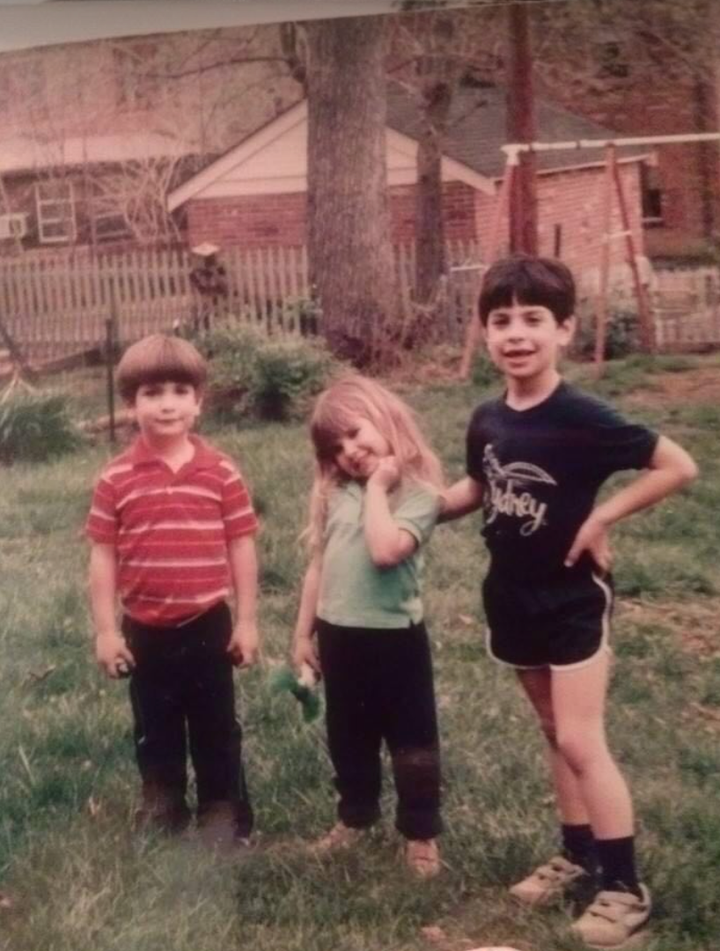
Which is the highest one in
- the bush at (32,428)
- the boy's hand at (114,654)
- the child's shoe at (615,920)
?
the bush at (32,428)

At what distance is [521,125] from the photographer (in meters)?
1.05

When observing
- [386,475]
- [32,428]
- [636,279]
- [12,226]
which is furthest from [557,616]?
[12,226]

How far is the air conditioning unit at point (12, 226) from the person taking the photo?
1229 millimetres

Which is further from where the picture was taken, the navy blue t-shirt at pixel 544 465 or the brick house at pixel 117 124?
the brick house at pixel 117 124

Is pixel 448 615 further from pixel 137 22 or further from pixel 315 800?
pixel 137 22

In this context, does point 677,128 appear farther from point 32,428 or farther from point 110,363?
point 32,428

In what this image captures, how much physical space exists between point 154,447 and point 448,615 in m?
0.30

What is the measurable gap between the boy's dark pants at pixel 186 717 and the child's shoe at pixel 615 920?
31cm

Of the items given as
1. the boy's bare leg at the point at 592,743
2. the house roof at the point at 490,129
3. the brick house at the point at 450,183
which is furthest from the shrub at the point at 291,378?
the boy's bare leg at the point at 592,743

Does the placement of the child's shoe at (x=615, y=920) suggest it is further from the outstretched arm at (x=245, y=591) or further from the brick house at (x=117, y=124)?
the brick house at (x=117, y=124)

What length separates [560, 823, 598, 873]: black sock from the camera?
42.8 inches

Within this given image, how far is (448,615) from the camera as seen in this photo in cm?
110

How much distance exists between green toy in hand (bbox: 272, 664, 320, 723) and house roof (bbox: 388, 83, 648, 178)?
1.51 feet

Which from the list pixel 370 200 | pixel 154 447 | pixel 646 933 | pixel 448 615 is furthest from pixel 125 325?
pixel 646 933
